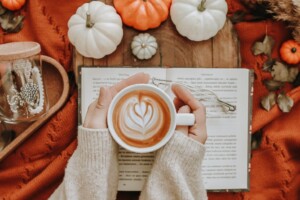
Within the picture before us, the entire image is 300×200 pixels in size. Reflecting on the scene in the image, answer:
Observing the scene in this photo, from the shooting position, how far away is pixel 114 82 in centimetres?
125

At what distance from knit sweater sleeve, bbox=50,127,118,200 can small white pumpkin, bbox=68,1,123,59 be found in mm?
223

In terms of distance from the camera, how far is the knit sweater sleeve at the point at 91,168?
1124mm

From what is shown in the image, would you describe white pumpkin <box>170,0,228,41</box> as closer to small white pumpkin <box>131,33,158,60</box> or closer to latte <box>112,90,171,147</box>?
small white pumpkin <box>131,33,158,60</box>

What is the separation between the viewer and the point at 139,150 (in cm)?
117

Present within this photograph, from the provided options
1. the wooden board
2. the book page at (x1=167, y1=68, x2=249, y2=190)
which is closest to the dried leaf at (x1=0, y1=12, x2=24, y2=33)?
the wooden board

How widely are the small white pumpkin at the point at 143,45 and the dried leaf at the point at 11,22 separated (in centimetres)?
37

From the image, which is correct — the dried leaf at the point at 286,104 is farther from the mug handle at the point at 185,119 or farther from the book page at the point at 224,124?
the mug handle at the point at 185,119

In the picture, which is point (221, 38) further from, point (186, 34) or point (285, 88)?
point (285, 88)

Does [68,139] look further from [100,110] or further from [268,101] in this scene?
[268,101]

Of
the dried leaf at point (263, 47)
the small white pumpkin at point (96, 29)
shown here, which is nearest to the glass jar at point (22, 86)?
the small white pumpkin at point (96, 29)

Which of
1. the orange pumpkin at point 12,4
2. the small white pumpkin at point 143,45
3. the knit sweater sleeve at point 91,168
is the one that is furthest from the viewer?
the orange pumpkin at point 12,4

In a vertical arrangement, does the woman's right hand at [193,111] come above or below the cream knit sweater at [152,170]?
above

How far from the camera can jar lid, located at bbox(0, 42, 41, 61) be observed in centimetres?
115

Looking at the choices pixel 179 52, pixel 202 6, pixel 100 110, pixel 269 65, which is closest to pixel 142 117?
pixel 100 110
